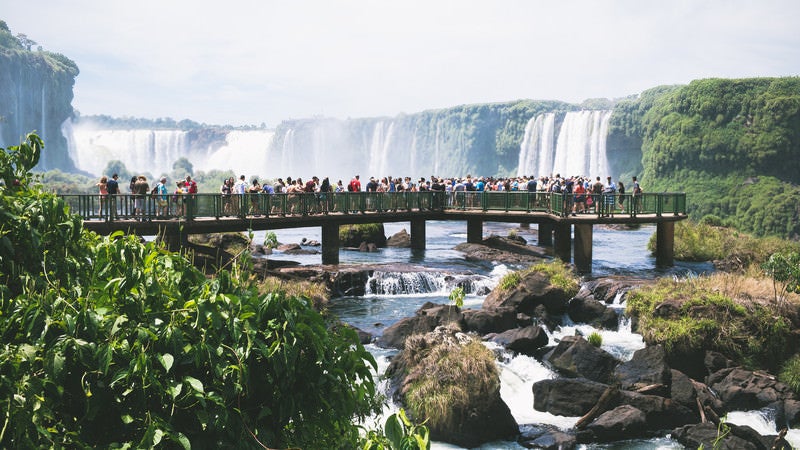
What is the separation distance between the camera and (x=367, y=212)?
30516mm

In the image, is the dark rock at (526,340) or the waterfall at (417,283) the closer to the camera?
the dark rock at (526,340)

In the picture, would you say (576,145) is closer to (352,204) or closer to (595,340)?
(352,204)

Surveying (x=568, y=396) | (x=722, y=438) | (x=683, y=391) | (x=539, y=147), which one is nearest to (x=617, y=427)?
(x=568, y=396)

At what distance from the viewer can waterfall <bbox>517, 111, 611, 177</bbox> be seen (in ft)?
271

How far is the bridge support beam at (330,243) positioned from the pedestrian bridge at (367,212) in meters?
0.04

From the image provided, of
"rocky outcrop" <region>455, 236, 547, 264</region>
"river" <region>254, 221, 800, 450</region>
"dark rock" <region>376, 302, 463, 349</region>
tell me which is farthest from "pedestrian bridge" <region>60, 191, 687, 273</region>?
"dark rock" <region>376, 302, 463, 349</region>

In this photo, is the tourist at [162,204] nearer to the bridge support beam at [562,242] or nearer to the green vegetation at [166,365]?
the bridge support beam at [562,242]

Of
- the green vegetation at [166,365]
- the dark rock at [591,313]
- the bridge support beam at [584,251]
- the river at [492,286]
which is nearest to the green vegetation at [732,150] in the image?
the river at [492,286]

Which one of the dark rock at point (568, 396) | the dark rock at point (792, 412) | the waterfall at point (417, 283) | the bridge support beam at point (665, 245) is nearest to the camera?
the dark rock at point (792, 412)

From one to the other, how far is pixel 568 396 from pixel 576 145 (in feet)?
240

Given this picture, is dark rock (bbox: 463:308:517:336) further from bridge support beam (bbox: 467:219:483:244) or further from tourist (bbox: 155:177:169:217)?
bridge support beam (bbox: 467:219:483:244)

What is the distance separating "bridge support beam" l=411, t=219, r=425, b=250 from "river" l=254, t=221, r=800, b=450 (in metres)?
0.47

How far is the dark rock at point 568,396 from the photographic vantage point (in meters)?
13.9

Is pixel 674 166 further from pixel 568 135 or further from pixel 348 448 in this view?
pixel 348 448
